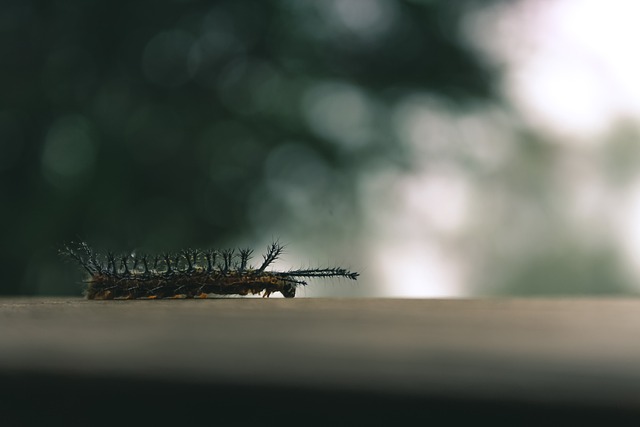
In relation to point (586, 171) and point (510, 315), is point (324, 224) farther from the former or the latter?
point (510, 315)

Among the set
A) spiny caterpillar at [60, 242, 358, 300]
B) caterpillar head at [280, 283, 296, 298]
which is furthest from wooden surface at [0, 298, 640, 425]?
caterpillar head at [280, 283, 296, 298]

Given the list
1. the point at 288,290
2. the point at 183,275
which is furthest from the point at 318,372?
the point at 288,290

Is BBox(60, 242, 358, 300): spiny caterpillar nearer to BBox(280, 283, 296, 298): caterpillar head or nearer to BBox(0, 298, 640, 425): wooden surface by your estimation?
BBox(280, 283, 296, 298): caterpillar head

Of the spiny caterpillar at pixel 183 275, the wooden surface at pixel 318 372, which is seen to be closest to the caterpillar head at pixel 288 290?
the spiny caterpillar at pixel 183 275

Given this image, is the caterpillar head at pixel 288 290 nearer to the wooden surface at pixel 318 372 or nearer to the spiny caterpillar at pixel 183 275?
the spiny caterpillar at pixel 183 275

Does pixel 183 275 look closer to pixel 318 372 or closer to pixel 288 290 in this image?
pixel 288 290

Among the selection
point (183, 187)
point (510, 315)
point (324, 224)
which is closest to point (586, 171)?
point (324, 224)

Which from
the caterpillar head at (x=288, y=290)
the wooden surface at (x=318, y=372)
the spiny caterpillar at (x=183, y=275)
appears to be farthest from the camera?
the caterpillar head at (x=288, y=290)
